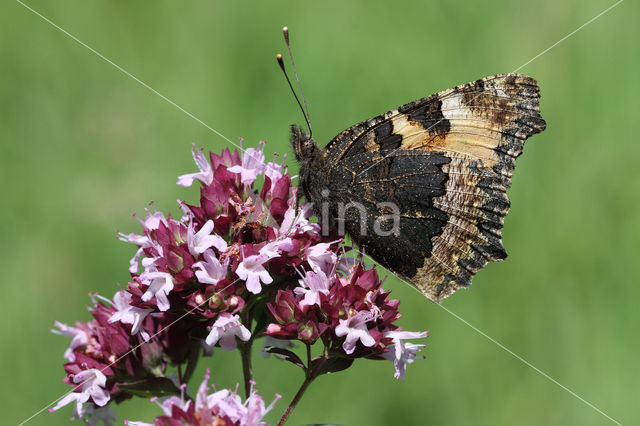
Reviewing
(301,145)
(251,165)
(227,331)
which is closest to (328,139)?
(301,145)

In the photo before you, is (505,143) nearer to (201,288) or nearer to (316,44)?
(201,288)

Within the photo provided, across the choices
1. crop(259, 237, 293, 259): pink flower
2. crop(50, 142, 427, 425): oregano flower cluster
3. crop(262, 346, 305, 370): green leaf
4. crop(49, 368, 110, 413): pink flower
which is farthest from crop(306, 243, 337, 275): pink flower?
crop(49, 368, 110, 413): pink flower

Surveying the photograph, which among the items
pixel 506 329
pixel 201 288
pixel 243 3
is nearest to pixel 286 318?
pixel 201 288

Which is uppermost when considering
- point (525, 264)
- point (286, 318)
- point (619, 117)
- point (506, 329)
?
point (619, 117)

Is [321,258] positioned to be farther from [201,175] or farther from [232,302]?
[201,175]

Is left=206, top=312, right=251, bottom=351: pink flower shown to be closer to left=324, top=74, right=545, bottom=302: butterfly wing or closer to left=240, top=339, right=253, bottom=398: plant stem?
left=240, top=339, right=253, bottom=398: plant stem

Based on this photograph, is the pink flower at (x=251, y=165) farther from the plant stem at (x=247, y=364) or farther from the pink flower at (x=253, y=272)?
the plant stem at (x=247, y=364)

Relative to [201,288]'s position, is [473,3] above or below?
above

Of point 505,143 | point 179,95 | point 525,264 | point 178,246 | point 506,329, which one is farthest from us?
point 179,95

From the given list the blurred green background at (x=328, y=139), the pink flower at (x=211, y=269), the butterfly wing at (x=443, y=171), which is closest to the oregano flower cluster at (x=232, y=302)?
the pink flower at (x=211, y=269)
